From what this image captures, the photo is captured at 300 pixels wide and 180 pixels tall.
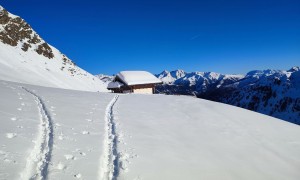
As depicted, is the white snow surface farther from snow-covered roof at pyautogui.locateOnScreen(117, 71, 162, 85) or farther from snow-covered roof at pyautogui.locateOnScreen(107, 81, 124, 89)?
snow-covered roof at pyautogui.locateOnScreen(107, 81, 124, 89)

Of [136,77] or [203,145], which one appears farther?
[136,77]

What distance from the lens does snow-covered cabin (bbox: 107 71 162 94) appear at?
1852 inches

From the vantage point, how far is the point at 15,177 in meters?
7.99

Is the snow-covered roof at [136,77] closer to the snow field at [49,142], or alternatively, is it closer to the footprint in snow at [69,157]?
the snow field at [49,142]

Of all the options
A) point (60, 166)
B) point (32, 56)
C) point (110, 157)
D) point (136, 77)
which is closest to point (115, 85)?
point (136, 77)

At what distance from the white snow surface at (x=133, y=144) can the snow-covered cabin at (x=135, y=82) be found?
26365 millimetres

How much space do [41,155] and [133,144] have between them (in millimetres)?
3982

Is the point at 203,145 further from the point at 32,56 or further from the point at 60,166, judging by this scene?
the point at 32,56

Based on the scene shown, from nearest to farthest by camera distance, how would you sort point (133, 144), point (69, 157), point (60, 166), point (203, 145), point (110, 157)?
point (60, 166) → point (69, 157) → point (110, 157) → point (133, 144) → point (203, 145)

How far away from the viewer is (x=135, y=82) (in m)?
46.8

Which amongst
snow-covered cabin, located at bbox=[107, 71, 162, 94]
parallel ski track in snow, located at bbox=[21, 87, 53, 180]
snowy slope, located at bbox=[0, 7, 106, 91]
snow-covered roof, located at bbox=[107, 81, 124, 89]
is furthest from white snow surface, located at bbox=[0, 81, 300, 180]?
snowy slope, located at bbox=[0, 7, 106, 91]

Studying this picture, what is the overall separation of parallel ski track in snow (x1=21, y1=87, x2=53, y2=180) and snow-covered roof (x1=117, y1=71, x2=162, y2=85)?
3284 centimetres

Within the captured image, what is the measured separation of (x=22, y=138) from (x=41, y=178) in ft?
11.2

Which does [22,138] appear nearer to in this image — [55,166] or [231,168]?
[55,166]
